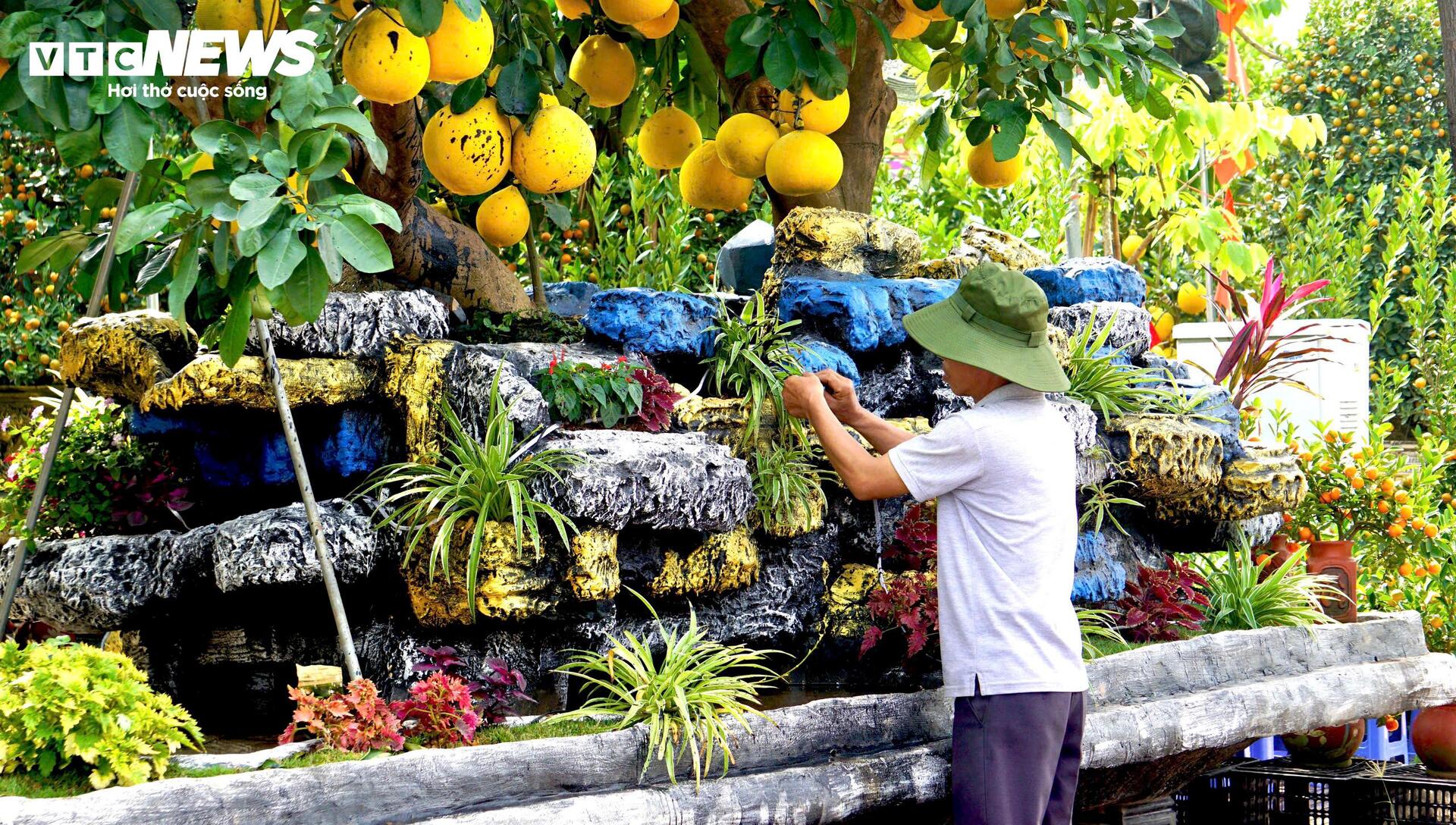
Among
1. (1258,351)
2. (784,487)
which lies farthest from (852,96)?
(1258,351)

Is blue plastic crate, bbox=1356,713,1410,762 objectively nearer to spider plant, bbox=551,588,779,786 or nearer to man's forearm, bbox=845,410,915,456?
man's forearm, bbox=845,410,915,456

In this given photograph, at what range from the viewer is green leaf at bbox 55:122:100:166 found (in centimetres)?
242

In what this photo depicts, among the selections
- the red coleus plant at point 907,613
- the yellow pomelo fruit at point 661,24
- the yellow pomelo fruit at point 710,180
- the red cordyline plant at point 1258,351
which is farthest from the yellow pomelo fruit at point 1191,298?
the yellow pomelo fruit at point 661,24

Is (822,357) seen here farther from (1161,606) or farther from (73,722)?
(73,722)

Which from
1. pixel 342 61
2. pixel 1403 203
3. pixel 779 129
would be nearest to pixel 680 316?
pixel 779 129

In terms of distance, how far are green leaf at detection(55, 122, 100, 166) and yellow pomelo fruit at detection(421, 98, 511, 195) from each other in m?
1.17

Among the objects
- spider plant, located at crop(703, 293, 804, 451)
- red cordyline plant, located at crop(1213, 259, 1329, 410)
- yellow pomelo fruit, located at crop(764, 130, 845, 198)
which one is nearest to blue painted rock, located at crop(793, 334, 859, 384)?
spider plant, located at crop(703, 293, 804, 451)

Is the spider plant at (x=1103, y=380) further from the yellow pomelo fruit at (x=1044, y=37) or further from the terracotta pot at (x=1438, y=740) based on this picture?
the terracotta pot at (x=1438, y=740)

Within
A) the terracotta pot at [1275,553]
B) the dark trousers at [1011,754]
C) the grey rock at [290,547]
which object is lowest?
the dark trousers at [1011,754]

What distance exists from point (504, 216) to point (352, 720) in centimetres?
174

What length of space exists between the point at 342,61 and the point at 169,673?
226 centimetres

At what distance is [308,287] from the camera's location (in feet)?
7.50

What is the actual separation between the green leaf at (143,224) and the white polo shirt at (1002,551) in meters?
1.74

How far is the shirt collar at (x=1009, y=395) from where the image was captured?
10.9 ft
